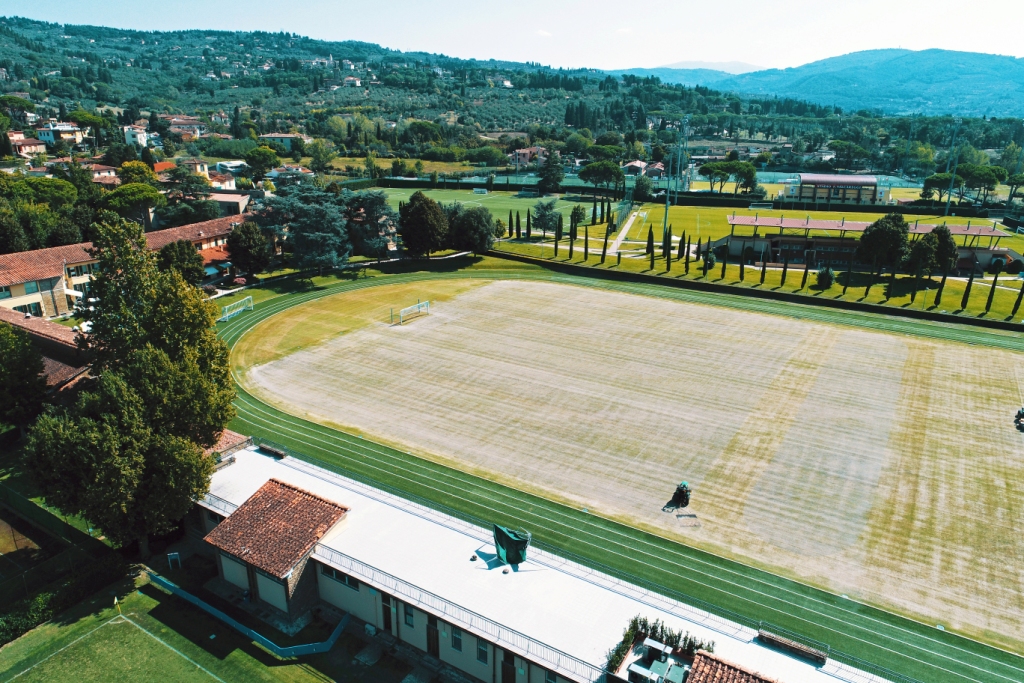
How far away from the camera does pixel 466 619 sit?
18.9 m

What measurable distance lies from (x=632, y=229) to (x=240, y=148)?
126 metres

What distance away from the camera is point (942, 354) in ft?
149

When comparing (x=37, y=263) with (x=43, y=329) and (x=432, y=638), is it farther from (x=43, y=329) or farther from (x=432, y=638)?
(x=432, y=638)

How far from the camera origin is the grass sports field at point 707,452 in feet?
75.3

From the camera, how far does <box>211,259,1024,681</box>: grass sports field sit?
75.3 feet

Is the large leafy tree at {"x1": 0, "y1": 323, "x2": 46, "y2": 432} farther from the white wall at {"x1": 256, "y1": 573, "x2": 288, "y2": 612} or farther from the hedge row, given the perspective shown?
the white wall at {"x1": 256, "y1": 573, "x2": 288, "y2": 612}

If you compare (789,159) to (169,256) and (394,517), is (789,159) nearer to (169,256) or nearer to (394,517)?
(169,256)

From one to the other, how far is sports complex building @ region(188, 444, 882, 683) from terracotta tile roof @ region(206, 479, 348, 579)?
0.04m

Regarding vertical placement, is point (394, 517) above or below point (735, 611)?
above

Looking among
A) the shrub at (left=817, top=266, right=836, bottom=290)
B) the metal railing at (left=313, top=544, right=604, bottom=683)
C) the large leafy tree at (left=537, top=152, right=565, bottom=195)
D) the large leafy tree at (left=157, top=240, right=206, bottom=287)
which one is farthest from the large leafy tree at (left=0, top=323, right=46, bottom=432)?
the large leafy tree at (left=537, top=152, right=565, bottom=195)

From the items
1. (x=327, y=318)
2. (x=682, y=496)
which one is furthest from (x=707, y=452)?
(x=327, y=318)

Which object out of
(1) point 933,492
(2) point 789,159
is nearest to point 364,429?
(1) point 933,492

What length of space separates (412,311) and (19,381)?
2873 centimetres

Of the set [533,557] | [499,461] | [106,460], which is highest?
[106,460]
